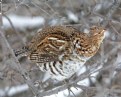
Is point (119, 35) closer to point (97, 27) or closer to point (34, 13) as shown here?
point (97, 27)

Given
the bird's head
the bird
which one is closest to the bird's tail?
the bird

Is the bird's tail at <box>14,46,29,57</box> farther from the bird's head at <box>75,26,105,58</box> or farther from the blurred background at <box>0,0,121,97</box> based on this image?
the bird's head at <box>75,26,105,58</box>

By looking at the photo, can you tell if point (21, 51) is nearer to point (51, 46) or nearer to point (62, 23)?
point (51, 46)

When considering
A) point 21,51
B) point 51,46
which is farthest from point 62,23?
point 21,51

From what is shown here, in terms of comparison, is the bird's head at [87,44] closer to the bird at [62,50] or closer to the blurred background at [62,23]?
the bird at [62,50]

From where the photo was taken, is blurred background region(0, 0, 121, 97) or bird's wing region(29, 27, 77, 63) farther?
bird's wing region(29, 27, 77, 63)

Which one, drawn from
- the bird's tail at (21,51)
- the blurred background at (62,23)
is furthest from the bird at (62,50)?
the blurred background at (62,23)

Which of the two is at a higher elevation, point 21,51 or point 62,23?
point 21,51
